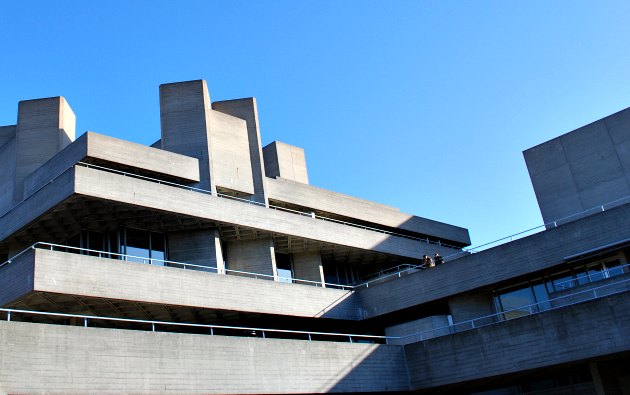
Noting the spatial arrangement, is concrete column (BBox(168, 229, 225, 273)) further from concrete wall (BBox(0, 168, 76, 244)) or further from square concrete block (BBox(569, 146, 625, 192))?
square concrete block (BBox(569, 146, 625, 192))

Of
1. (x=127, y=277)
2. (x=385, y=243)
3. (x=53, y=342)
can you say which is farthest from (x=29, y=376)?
(x=385, y=243)

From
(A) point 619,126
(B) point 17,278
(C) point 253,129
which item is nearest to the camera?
(B) point 17,278

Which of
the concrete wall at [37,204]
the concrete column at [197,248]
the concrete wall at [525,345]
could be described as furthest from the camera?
the concrete column at [197,248]

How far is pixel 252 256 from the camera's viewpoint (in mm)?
36812

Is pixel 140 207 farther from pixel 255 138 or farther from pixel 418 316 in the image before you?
pixel 418 316

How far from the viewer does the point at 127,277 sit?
28531mm

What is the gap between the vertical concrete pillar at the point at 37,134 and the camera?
35.8 meters

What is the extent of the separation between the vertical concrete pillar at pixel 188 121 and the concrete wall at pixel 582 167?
2014 cm

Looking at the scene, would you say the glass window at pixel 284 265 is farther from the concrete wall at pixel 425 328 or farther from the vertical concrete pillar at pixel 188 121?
the concrete wall at pixel 425 328

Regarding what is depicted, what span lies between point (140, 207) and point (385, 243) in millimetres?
17114

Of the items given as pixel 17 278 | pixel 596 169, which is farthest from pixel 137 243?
pixel 596 169

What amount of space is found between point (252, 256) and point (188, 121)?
8592 mm

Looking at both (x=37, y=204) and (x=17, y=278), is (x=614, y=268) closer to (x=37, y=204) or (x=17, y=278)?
(x=17, y=278)

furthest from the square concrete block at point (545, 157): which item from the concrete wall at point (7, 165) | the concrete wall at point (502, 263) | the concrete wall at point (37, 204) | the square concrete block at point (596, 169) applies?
the concrete wall at point (7, 165)
